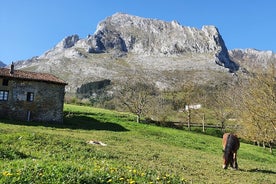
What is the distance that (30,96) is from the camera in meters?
49.0

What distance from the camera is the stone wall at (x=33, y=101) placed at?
156 feet

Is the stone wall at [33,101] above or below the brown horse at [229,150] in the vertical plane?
above

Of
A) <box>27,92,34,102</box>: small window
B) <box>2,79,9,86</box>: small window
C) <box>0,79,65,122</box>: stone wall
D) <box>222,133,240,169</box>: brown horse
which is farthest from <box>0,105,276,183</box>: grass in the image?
<box>2,79,9,86</box>: small window

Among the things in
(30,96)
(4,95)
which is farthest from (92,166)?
(30,96)

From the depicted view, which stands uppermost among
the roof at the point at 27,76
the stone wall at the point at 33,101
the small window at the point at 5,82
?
the roof at the point at 27,76

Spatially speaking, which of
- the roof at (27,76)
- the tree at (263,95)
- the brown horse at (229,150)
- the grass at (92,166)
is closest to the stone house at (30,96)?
the roof at (27,76)

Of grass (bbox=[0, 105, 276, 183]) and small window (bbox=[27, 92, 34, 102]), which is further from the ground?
small window (bbox=[27, 92, 34, 102])

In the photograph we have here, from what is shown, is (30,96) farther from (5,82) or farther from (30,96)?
(5,82)

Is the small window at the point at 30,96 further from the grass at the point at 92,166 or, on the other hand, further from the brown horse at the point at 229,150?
the brown horse at the point at 229,150

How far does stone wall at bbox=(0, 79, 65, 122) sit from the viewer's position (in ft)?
156

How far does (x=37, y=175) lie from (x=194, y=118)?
7315cm

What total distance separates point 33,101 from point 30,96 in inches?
36.4

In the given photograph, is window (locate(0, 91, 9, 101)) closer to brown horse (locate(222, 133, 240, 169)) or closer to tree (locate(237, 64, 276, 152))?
tree (locate(237, 64, 276, 152))

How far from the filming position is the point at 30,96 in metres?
49.0
